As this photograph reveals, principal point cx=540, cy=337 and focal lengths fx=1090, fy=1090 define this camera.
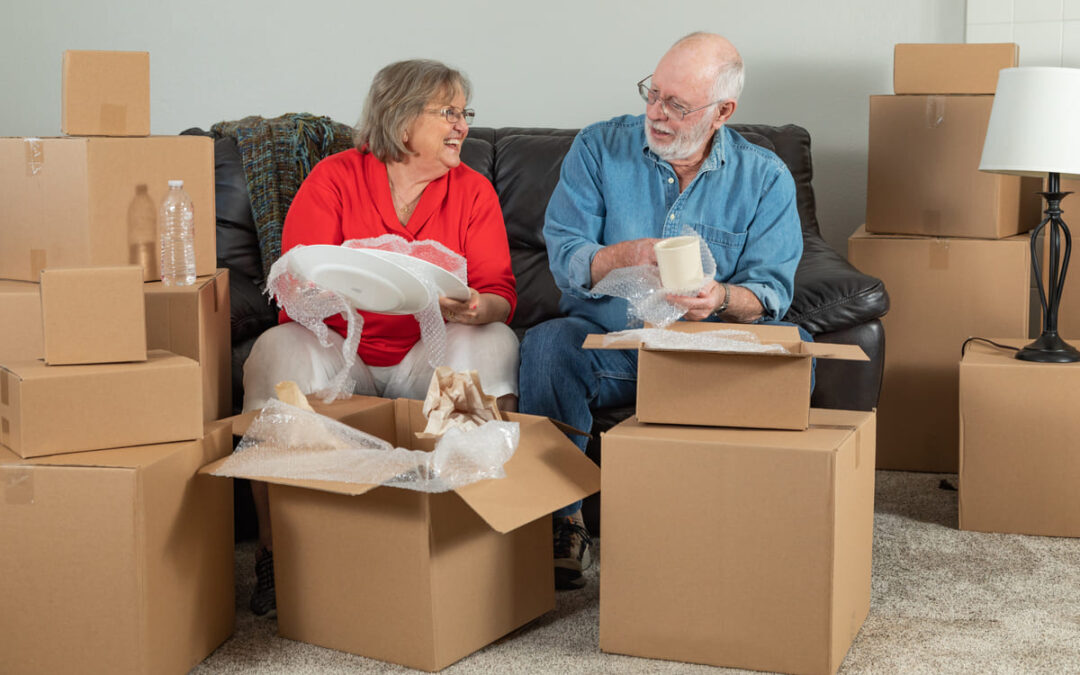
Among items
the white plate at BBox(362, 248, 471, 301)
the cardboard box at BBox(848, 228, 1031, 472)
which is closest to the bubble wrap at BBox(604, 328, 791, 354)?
the white plate at BBox(362, 248, 471, 301)

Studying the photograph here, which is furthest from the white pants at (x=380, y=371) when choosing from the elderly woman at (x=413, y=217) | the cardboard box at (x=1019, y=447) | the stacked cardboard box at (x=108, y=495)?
the cardboard box at (x=1019, y=447)

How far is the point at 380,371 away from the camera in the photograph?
2219mm

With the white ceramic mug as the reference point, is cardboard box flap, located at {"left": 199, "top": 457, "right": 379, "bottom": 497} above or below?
below

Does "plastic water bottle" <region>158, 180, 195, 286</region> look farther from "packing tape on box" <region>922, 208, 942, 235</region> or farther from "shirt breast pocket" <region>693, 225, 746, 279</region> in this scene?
"packing tape on box" <region>922, 208, 942, 235</region>

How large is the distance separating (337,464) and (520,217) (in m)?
1.33

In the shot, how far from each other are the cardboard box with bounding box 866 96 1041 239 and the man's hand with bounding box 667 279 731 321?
3.59 ft

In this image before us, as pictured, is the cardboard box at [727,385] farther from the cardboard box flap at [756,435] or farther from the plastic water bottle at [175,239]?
the plastic water bottle at [175,239]

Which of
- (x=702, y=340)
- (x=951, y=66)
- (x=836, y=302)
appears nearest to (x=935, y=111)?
(x=951, y=66)

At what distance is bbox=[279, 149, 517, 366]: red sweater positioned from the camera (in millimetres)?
2232

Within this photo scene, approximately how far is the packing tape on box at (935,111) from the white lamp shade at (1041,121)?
1.43 ft

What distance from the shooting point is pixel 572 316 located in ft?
7.50

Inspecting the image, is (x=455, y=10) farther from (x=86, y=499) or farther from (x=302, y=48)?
(x=86, y=499)

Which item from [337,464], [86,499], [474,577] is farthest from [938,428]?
[86,499]

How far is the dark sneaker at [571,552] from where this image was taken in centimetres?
202
